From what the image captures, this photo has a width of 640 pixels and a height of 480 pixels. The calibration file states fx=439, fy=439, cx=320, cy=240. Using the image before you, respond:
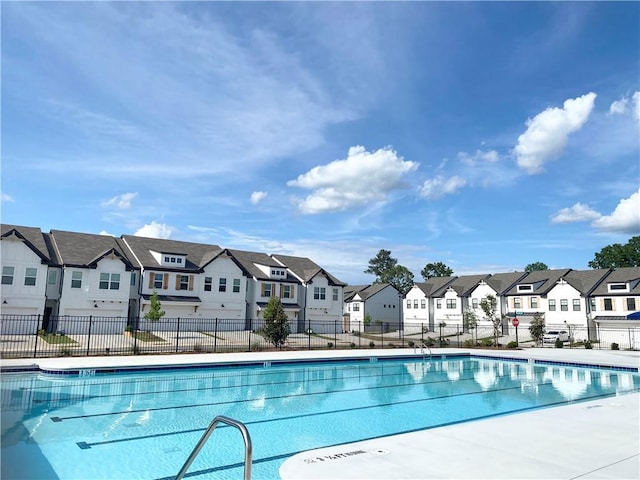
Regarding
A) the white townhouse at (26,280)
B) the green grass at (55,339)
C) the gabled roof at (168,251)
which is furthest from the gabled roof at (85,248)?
the green grass at (55,339)

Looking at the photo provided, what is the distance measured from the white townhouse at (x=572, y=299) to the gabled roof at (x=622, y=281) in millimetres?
440

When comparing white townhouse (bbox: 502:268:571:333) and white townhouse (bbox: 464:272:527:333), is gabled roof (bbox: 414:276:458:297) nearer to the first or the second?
white townhouse (bbox: 464:272:527:333)

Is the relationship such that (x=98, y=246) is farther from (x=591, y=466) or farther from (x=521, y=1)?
(x=591, y=466)

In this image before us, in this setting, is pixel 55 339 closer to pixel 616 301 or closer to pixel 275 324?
pixel 275 324

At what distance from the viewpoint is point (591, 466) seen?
638 cm

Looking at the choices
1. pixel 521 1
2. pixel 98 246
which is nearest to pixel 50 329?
pixel 98 246

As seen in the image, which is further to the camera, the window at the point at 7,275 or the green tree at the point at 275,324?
the window at the point at 7,275

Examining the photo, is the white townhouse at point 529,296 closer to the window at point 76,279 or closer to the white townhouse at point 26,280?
the window at point 76,279

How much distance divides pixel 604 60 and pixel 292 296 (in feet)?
106

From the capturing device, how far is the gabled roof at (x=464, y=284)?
53.7 metres

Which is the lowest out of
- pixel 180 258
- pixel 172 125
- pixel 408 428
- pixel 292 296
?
pixel 408 428

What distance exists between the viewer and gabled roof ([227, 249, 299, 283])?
41.4m

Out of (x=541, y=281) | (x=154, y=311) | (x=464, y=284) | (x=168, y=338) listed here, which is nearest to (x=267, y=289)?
(x=154, y=311)

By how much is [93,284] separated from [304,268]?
833 inches
